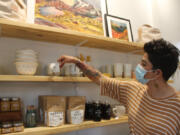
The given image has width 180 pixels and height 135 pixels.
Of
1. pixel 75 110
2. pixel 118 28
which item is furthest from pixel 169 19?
pixel 75 110

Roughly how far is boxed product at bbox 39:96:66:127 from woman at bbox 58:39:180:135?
11.7 inches

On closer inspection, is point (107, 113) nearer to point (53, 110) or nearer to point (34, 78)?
point (53, 110)

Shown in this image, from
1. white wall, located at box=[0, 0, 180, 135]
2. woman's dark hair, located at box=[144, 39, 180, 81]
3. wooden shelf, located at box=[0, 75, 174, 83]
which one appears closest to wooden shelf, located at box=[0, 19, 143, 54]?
white wall, located at box=[0, 0, 180, 135]

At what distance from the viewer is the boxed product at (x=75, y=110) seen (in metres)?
1.25

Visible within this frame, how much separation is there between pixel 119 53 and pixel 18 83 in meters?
1.13

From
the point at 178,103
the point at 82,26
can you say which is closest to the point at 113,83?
the point at 178,103

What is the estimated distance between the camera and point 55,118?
3.88 feet

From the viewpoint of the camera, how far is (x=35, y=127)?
1163 millimetres

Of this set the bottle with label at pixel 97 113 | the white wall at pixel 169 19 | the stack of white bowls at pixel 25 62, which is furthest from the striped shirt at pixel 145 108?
the white wall at pixel 169 19

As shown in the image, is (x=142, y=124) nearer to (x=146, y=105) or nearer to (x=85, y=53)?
(x=146, y=105)

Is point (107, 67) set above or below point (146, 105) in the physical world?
above

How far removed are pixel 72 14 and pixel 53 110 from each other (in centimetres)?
92

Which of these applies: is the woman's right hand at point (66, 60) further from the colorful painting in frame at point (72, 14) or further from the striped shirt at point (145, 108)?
the colorful painting in frame at point (72, 14)

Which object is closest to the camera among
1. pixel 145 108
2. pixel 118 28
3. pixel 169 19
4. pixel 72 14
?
pixel 145 108
